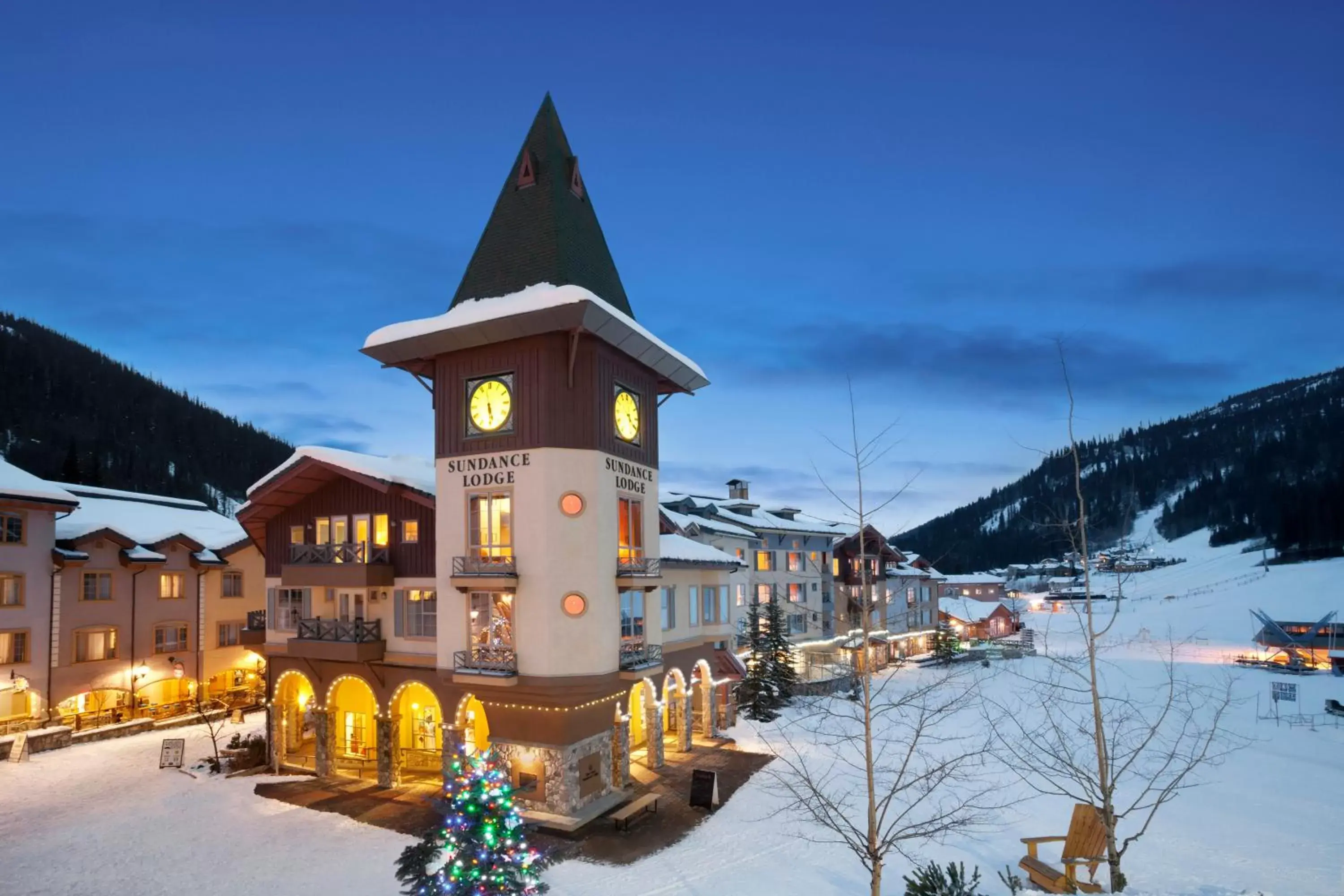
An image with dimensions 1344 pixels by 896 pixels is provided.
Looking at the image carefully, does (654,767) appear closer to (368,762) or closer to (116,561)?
(368,762)

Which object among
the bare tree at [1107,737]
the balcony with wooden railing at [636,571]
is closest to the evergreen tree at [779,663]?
the bare tree at [1107,737]

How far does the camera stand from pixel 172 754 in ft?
92.2

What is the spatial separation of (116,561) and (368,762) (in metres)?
19.5

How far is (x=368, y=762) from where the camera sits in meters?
A: 28.3

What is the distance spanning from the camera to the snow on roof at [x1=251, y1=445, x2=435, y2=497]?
84.7 ft

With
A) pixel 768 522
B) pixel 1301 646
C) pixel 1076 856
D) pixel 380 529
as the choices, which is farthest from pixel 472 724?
pixel 1301 646

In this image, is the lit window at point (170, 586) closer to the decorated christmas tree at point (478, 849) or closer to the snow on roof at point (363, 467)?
the snow on roof at point (363, 467)

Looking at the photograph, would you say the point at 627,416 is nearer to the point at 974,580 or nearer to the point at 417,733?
the point at 417,733

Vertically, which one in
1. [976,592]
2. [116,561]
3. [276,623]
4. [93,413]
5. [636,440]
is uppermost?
[93,413]

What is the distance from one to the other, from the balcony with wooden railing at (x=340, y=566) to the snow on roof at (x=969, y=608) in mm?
67971

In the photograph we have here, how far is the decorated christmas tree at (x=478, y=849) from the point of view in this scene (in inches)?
496

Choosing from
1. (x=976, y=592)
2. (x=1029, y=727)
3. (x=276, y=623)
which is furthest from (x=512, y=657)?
(x=976, y=592)

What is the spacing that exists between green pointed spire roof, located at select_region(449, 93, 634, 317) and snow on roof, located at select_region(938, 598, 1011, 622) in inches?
2654

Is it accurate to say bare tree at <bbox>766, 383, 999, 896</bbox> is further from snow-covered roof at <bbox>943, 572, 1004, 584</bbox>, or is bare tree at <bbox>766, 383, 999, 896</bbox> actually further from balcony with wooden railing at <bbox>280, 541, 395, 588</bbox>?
snow-covered roof at <bbox>943, 572, 1004, 584</bbox>
